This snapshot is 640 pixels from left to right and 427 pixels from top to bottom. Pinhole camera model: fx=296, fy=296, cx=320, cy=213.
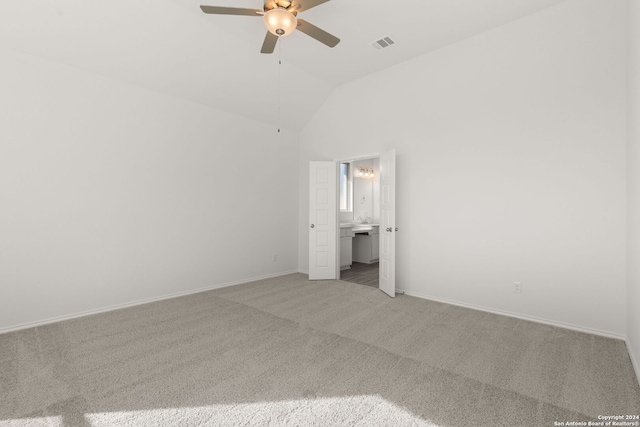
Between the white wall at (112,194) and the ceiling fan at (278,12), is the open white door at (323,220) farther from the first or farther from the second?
the ceiling fan at (278,12)

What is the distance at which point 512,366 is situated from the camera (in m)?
2.44

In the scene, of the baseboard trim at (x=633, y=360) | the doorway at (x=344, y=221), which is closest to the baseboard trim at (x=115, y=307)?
the doorway at (x=344, y=221)

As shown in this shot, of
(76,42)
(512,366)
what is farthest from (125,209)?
(512,366)

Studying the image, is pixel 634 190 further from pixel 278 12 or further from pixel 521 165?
pixel 278 12

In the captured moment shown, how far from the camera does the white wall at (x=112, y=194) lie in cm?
328

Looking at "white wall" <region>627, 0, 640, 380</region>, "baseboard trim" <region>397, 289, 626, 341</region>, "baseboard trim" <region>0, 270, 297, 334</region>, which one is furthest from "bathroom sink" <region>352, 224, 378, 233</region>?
"white wall" <region>627, 0, 640, 380</region>

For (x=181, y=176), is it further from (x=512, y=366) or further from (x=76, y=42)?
(x=512, y=366)

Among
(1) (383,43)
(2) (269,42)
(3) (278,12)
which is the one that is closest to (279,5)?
(3) (278,12)

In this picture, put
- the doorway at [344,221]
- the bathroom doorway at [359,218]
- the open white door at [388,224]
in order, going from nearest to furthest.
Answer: the open white door at [388,224], the doorway at [344,221], the bathroom doorway at [359,218]

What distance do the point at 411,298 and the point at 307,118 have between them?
3991 mm

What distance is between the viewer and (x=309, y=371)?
2363 mm

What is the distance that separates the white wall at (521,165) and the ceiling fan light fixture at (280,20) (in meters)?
2.55

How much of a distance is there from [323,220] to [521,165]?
328cm

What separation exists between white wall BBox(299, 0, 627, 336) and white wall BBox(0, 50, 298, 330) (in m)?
2.86
